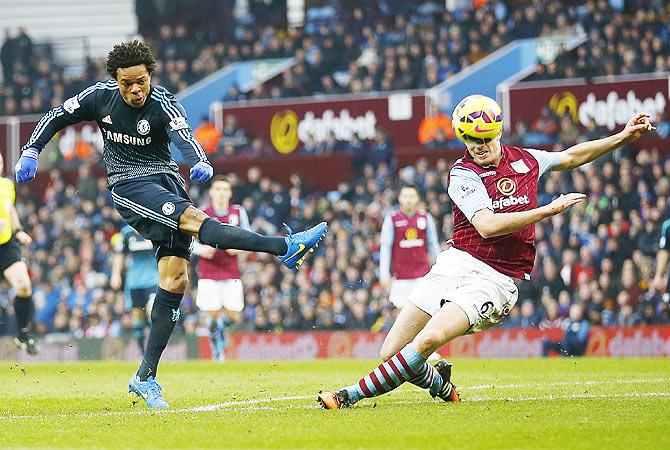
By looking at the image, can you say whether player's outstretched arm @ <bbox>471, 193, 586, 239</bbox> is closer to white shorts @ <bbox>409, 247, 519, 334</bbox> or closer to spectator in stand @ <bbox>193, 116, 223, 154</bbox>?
white shorts @ <bbox>409, 247, 519, 334</bbox>

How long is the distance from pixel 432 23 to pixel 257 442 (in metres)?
21.8

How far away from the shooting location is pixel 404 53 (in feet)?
85.6

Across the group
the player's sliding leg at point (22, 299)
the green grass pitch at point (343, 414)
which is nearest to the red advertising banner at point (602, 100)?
the green grass pitch at point (343, 414)

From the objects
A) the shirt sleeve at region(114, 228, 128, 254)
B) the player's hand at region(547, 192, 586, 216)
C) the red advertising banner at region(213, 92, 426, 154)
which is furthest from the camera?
the red advertising banner at region(213, 92, 426, 154)

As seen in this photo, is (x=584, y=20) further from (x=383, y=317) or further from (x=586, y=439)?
(x=586, y=439)

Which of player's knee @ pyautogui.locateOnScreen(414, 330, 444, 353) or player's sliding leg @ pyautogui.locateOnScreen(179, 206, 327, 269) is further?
player's sliding leg @ pyautogui.locateOnScreen(179, 206, 327, 269)

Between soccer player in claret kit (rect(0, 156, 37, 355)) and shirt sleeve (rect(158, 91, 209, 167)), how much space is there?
639 cm

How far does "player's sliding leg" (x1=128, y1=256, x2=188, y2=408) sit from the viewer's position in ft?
29.1

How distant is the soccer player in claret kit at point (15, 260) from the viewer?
15.1 m

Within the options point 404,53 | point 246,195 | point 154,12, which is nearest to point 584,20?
point 404,53

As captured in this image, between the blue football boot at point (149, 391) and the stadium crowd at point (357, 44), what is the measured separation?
621 inches

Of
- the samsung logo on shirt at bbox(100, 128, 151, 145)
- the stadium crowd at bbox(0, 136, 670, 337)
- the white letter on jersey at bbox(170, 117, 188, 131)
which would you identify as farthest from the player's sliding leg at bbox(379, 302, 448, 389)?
the stadium crowd at bbox(0, 136, 670, 337)

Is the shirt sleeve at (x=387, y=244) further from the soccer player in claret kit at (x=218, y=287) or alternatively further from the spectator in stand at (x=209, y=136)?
the spectator in stand at (x=209, y=136)

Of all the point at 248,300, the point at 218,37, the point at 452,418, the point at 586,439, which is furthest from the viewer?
the point at 218,37
